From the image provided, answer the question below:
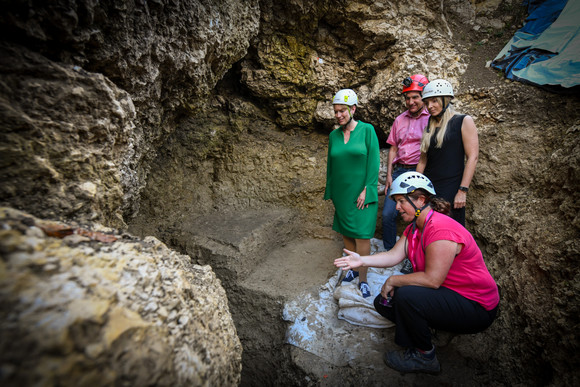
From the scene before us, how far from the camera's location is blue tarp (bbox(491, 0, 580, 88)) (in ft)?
9.61

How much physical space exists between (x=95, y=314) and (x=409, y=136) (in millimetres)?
3022

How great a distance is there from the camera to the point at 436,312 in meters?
1.90

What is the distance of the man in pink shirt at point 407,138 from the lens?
301 centimetres

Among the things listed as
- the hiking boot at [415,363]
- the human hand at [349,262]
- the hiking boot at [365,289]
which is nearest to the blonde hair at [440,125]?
the human hand at [349,262]

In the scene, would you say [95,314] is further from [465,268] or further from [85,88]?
[465,268]

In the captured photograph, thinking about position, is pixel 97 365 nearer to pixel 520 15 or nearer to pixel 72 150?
pixel 72 150

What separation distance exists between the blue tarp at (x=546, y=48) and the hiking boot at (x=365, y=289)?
2.81 metres

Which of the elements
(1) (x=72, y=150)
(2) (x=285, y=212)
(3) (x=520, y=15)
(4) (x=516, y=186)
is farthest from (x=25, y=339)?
(3) (x=520, y=15)

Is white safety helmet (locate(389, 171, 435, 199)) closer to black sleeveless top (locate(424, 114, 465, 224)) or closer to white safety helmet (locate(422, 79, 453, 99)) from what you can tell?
black sleeveless top (locate(424, 114, 465, 224))

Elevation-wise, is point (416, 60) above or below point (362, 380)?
above

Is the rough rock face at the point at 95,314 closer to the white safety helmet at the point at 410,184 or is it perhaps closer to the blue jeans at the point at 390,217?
the white safety helmet at the point at 410,184

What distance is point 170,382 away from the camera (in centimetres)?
99

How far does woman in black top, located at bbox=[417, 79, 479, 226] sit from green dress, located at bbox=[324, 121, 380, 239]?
502 millimetres

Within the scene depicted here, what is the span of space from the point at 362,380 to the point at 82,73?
8.54 feet
